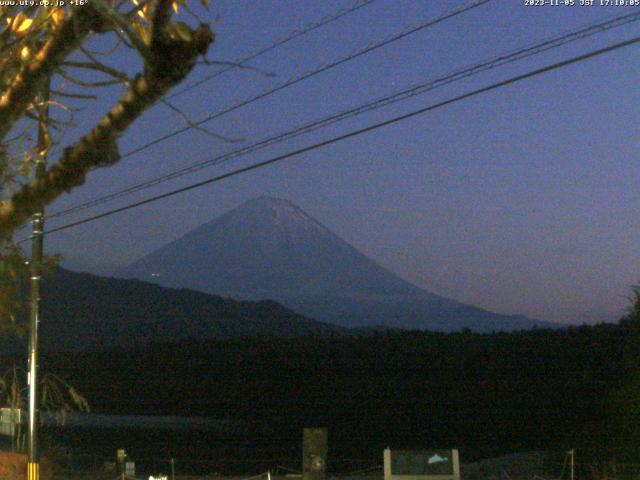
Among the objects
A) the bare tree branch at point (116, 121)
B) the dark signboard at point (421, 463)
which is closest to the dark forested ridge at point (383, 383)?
the dark signboard at point (421, 463)

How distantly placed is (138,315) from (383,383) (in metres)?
31.4

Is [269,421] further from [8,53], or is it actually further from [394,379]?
[8,53]

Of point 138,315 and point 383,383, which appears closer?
point 383,383

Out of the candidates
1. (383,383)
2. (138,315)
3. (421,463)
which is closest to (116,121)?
(421,463)

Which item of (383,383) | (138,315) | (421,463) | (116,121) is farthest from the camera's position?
(138,315)

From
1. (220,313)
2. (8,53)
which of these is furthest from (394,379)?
(8,53)

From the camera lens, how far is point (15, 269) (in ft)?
54.5

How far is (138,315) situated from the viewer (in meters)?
83.4

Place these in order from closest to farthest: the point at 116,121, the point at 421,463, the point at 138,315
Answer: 1. the point at 116,121
2. the point at 421,463
3. the point at 138,315

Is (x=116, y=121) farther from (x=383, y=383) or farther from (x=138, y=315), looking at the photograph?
(x=138, y=315)

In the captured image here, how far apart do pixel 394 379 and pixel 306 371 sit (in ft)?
21.5

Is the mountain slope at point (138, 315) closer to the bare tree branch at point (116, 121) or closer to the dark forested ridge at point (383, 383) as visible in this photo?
the dark forested ridge at point (383, 383)

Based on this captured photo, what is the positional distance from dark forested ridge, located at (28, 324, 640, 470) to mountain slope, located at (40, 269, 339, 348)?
7568mm

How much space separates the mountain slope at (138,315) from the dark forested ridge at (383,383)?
757cm
